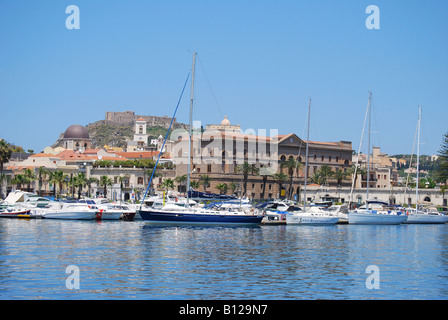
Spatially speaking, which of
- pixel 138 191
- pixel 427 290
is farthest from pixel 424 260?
pixel 138 191

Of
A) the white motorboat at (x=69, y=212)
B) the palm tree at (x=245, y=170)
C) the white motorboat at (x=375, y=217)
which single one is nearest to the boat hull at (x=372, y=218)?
the white motorboat at (x=375, y=217)

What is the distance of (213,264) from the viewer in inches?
1411

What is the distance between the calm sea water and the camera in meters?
27.9

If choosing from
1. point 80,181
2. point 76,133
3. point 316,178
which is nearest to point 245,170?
point 316,178

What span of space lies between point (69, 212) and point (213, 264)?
128 ft

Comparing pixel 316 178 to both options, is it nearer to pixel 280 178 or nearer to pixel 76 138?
pixel 280 178

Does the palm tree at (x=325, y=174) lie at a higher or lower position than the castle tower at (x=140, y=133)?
lower

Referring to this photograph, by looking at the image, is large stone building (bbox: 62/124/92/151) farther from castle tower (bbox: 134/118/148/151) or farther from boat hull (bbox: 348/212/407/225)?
boat hull (bbox: 348/212/407/225)

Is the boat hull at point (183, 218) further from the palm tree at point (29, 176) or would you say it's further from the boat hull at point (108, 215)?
the palm tree at point (29, 176)

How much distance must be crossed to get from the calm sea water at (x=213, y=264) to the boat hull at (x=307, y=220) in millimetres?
10806

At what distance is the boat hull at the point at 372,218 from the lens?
76062mm

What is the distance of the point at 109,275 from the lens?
1234 inches

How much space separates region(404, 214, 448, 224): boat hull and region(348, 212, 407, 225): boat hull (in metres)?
5.07
